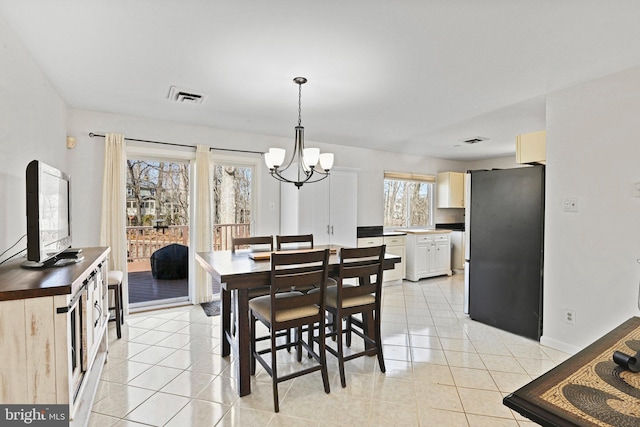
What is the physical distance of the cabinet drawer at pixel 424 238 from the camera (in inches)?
220

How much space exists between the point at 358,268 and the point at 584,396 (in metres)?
1.60

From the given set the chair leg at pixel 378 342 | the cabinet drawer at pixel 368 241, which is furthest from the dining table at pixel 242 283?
the cabinet drawer at pixel 368 241

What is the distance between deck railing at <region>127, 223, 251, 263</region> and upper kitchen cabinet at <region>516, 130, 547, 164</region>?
345 centimetres

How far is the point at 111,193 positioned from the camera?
3602mm

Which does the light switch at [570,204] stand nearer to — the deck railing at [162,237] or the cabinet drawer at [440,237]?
the cabinet drawer at [440,237]

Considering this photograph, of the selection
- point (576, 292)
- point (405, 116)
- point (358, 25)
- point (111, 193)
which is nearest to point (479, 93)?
point (405, 116)

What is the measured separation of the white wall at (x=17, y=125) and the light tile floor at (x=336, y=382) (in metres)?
1.28

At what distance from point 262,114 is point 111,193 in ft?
6.29

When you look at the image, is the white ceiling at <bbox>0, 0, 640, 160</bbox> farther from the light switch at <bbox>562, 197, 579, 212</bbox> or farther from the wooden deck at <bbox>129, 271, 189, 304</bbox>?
the wooden deck at <bbox>129, 271, 189, 304</bbox>

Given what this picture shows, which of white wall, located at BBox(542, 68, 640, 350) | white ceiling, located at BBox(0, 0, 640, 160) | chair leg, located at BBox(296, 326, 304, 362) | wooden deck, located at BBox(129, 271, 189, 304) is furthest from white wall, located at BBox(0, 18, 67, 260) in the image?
white wall, located at BBox(542, 68, 640, 350)

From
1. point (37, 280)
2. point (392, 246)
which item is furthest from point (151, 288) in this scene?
point (392, 246)

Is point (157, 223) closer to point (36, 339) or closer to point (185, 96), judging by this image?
point (185, 96)

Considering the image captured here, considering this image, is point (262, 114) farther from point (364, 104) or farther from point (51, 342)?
point (51, 342)

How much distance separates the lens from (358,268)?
2.38 m
